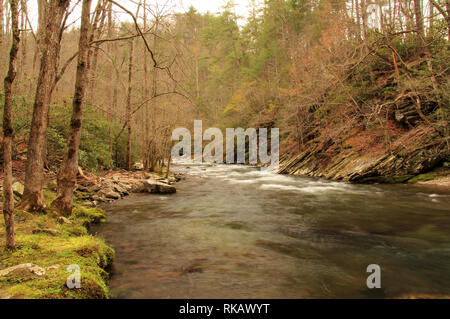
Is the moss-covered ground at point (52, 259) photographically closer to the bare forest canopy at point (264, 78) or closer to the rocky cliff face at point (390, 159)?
the bare forest canopy at point (264, 78)

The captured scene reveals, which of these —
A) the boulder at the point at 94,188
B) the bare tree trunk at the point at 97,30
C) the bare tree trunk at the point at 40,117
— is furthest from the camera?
the boulder at the point at 94,188

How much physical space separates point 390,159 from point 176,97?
12.2 metres

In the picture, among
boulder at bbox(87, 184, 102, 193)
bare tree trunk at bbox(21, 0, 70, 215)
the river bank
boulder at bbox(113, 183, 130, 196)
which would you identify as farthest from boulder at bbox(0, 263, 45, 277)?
boulder at bbox(113, 183, 130, 196)

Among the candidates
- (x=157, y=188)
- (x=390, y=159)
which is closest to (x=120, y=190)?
(x=157, y=188)

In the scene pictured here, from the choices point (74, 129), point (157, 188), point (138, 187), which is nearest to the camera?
point (74, 129)

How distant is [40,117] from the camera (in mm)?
5641

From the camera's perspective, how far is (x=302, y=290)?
3988 mm

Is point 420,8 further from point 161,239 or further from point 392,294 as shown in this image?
point 161,239

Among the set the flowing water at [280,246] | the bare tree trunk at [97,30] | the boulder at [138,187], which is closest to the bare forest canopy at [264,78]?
the bare tree trunk at [97,30]

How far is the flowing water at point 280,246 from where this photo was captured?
4066mm

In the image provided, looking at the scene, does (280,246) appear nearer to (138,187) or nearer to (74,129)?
(74,129)

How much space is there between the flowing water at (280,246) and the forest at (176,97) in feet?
3.82

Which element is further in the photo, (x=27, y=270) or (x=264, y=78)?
(x=264, y=78)
